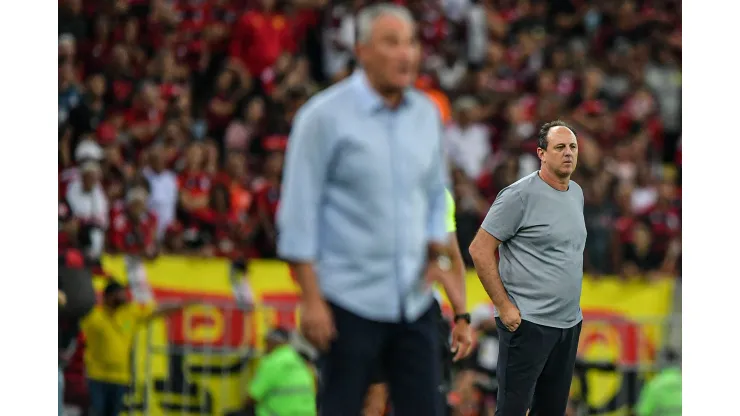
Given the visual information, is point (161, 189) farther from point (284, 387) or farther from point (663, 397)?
point (663, 397)

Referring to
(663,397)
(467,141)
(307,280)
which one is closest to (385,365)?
(307,280)

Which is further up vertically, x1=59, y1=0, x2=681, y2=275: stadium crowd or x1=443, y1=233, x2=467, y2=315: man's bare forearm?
x1=59, y1=0, x2=681, y2=275: stadium crowd

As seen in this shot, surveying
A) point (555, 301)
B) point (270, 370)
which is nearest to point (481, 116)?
point (270, 370)

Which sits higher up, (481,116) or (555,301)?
(481,116)

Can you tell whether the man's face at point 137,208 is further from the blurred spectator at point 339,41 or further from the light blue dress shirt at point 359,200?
the light blue dress shirt at point 359,200

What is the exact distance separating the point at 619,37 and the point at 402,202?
10857mm

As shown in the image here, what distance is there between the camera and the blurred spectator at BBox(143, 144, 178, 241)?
9.91 m

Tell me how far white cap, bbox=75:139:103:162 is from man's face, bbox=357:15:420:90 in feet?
21.9

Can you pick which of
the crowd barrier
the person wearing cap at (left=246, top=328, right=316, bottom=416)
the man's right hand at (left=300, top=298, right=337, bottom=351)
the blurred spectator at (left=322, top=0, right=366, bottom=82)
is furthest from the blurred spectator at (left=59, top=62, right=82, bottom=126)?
the man's right hand at (left=300, top=298, right=337, bottom=351)

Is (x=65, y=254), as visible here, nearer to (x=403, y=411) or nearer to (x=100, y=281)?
(x=100, y=281)

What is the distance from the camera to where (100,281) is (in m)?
8.68

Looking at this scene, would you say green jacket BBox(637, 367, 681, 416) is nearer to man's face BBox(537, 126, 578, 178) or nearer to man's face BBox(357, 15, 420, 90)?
man's face BBox(537, 126, 578, 178)

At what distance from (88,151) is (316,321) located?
6933 millimetres

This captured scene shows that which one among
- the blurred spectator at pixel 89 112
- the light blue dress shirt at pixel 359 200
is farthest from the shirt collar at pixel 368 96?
the blurred spectator at pixel 89 112
